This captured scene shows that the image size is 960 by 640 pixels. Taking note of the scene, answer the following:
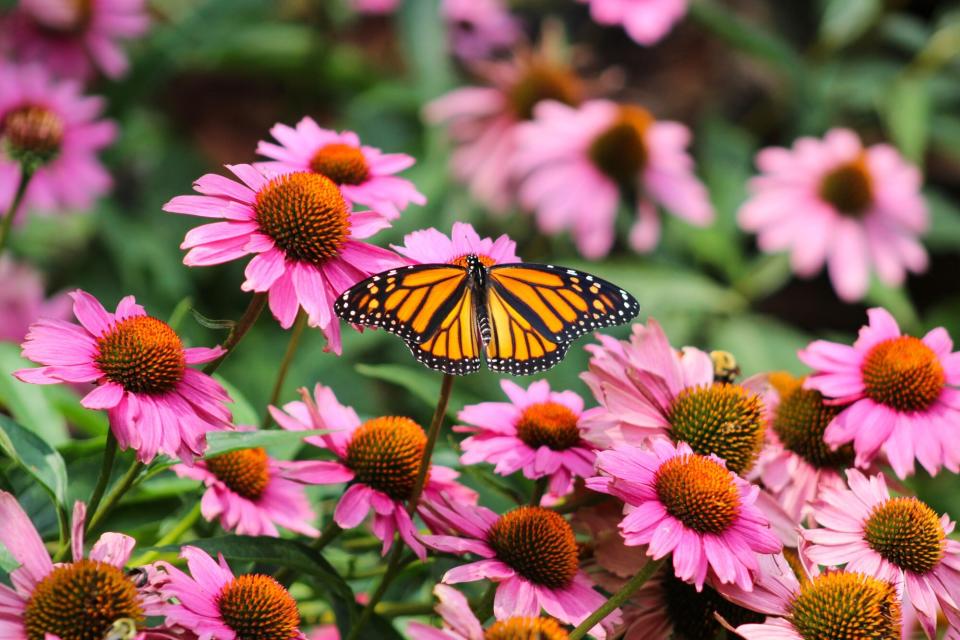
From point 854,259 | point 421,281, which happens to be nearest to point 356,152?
point 421,281

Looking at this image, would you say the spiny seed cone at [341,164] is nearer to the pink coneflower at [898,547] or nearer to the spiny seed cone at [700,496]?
the spiny seed cone at [700,496]

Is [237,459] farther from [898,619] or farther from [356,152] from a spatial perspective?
[898,619]

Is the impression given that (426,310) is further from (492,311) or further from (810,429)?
(810,429)

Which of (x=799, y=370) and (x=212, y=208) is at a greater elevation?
(x=212, y=208)

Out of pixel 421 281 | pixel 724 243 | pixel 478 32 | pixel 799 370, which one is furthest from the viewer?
pixel 478 32

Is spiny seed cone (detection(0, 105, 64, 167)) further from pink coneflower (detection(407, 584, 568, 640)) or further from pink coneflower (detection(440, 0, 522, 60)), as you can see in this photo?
pink coneflower (detection(440, 0, 522, 60))

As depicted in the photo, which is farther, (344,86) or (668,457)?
(344,86)

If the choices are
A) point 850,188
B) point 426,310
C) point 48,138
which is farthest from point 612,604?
point 850,188

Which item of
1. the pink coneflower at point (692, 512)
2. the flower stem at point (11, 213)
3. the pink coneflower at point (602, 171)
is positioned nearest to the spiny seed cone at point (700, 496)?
the pink coneflower at point (692, 512)
